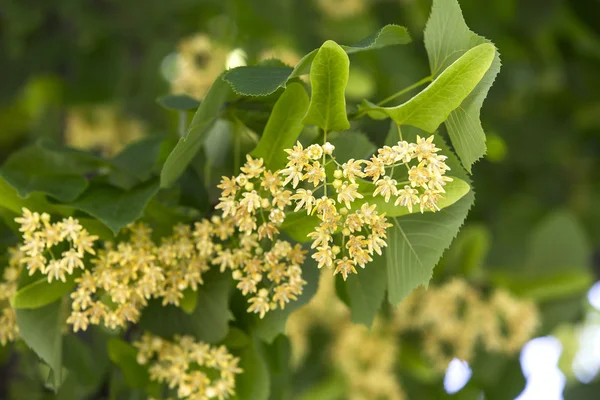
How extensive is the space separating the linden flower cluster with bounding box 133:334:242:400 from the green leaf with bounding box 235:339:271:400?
2 centimetres

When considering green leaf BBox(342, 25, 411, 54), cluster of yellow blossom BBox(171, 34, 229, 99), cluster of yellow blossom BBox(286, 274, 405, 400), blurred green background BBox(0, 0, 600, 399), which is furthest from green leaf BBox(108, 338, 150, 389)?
blurred green background BBox(0, 0, 600, 399)

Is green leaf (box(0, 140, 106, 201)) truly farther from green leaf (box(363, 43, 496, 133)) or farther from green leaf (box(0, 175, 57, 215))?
green leaf (box(363, 43, 496, 133))

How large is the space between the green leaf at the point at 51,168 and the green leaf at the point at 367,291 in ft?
1.10

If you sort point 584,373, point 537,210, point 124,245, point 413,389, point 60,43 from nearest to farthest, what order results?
point 124,245 → point 413,389 → point 60,43 → point 537,210 → point 584,373

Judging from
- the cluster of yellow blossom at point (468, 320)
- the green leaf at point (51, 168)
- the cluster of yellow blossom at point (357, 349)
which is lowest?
the cluster of yellow blossom at point (357, 349)

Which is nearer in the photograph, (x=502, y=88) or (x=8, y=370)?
(x=8, y=370)

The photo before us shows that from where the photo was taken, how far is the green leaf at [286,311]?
81 cm

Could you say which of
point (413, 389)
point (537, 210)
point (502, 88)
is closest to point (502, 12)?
point (502, 88)

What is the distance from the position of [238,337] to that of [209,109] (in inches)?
11.5

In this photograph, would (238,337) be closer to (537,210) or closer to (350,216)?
(350,216)

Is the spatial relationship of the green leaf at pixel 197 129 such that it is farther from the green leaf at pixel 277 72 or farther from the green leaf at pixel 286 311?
the green leaf at pixel 286 311

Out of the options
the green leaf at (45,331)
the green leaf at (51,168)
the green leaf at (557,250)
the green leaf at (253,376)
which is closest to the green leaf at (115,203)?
the green leaf at (51,168)

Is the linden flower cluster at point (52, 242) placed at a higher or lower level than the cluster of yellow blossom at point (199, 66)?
higher

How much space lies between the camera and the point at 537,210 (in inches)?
86.0
